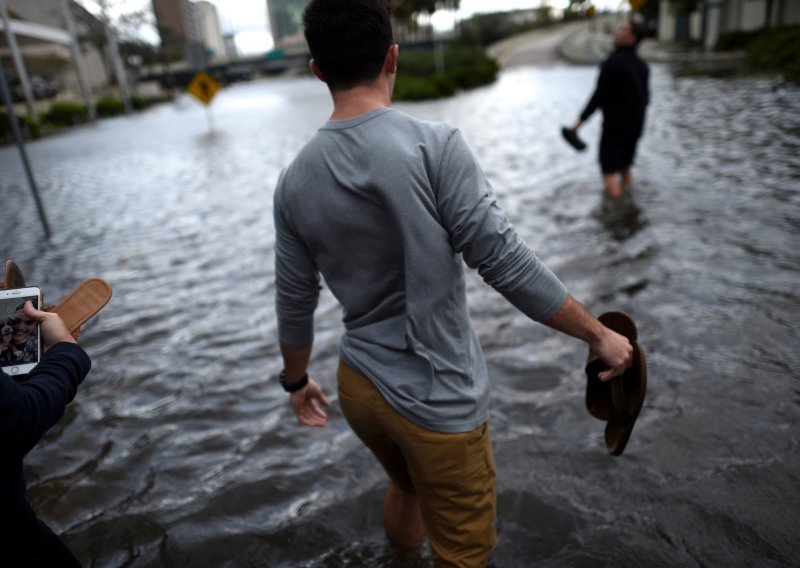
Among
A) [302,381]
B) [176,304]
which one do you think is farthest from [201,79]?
[302,381]

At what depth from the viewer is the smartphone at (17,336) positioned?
1534 mm

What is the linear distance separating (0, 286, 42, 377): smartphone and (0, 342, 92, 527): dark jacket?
5 cm

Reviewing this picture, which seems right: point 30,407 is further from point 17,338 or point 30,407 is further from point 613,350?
point 613,350

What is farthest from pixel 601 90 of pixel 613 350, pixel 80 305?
pixel 80 305

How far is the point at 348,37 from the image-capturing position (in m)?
1.71

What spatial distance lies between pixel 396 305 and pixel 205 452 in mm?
2171

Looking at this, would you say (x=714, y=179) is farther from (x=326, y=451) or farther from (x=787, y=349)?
(x=326, y=451)

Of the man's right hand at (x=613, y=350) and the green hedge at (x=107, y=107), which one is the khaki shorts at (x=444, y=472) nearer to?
the man's right hand at (x=613, y=350)

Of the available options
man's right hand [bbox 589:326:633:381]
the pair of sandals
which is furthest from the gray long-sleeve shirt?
the pair of sandals

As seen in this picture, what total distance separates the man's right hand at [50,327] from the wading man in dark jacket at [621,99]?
6.41 metres

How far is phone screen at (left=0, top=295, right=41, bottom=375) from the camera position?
60.6 inches

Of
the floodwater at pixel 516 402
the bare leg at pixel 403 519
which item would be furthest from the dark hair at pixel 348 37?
the floodwater at pixel 516 402

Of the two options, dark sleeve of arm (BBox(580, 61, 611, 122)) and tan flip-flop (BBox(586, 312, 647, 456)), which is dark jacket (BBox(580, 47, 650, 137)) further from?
tan flip-flop (BBox(586, 312, 647, 456))

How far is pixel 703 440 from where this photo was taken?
319 centimetres
